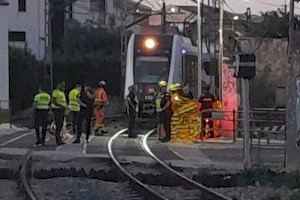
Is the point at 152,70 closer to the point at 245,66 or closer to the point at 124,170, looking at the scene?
the point at 245,66

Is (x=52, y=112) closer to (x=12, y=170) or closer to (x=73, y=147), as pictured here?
(x=73, y=147)

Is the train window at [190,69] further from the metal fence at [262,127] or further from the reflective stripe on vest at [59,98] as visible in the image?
the reflective stripe on vest at [59,98]

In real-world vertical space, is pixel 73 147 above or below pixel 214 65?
below

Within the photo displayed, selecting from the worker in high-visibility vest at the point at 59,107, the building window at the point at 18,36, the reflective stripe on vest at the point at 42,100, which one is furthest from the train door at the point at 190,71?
the building window at the point at 18,36

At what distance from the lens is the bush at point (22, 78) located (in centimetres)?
4631

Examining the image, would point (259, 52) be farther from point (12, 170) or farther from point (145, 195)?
point (145, 195)

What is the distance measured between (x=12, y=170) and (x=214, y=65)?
11251mm

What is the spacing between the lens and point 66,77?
181 feet

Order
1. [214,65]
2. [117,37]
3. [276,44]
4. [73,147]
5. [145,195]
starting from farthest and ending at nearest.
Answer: [117,37] → [276,44] → [214,65] → [73,147] → [145,195]

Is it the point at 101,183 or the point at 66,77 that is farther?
the point at 66,77

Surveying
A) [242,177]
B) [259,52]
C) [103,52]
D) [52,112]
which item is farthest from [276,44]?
[103,52]

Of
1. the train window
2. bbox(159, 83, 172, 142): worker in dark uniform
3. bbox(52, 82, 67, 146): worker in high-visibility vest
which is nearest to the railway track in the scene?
bbox(52, 82, 67, 146): worker in high-visibility vest

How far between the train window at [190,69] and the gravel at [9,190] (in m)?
21.0

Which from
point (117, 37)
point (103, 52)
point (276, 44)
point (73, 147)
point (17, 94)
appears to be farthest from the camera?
point (117, 37)
